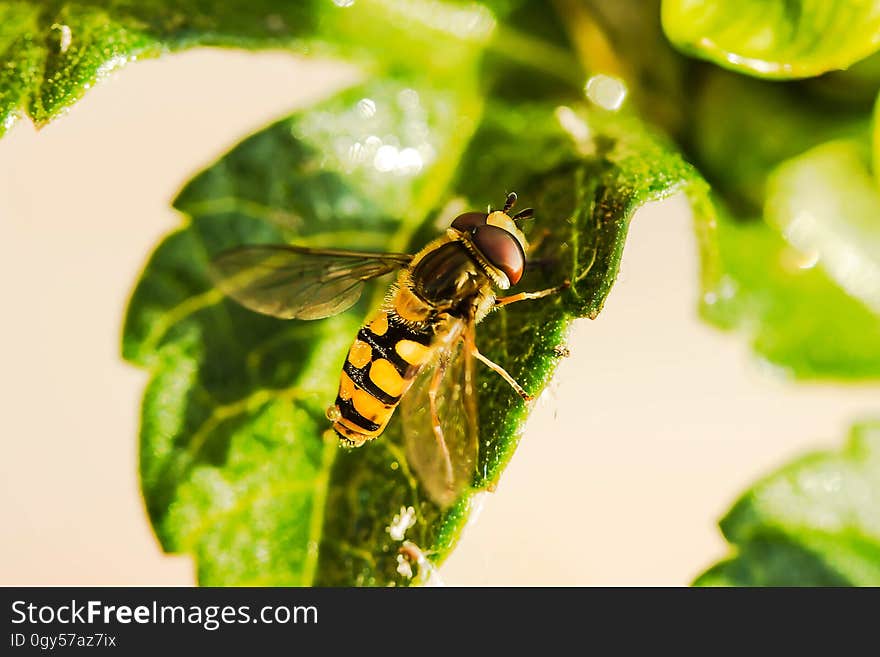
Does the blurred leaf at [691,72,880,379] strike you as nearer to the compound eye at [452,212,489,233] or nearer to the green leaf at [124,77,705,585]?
the green leaf at [124,77,705,585]

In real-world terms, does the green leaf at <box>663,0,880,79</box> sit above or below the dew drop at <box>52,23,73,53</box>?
below

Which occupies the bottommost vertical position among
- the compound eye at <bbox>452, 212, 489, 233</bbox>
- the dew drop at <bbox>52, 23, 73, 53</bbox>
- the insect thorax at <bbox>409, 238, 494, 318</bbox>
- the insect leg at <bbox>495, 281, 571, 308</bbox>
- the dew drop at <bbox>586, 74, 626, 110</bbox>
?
the insect leg at <bbox>495, 281, 571, 308</bbox>

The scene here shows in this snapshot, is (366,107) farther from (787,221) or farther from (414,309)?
(787,221)

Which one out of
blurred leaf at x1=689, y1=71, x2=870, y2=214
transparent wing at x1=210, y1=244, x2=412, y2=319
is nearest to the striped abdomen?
transparent wing at x1=210, y1=244, x2=412, y2=319

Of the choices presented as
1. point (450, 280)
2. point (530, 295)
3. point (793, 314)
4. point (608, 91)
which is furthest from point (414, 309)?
point (793, 314)
